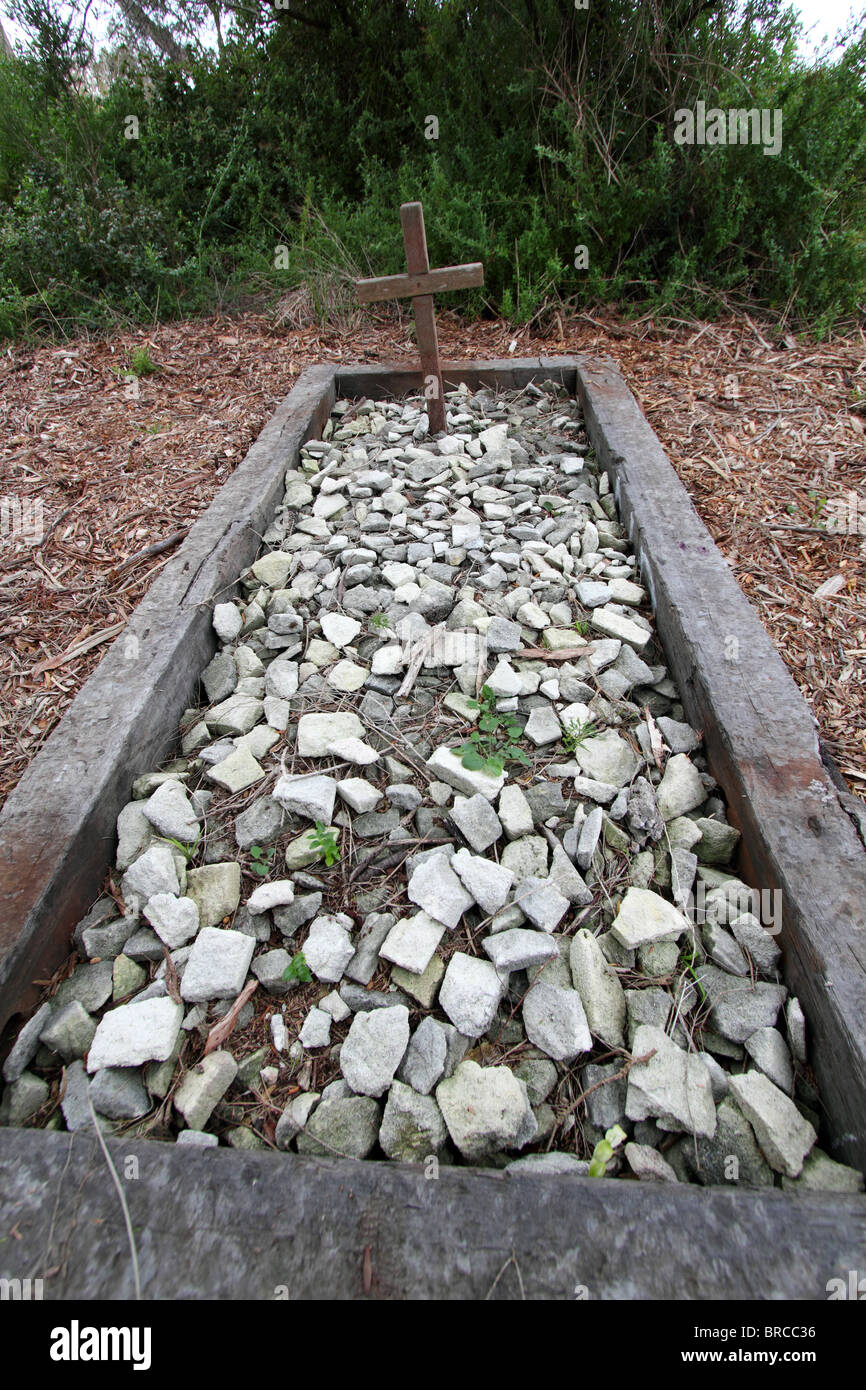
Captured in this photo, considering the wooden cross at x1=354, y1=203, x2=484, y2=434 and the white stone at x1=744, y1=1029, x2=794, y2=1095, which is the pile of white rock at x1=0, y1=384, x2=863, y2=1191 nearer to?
the white stone at x1=744, y1=1029, x2=794, y2=1095

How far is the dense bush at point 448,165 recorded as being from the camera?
12.5 ft

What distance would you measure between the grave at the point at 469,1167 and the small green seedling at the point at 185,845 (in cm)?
13

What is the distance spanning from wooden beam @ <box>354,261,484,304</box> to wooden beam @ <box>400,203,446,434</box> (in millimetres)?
31

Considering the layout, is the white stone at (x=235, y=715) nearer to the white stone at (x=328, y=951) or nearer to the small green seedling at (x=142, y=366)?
the white stone at (x=328, y=951)

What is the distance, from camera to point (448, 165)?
14.5ft

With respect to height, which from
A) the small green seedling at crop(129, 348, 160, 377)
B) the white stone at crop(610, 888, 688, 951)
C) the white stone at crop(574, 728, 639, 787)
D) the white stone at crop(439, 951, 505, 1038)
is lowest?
the white stone at crop(439, 951, 505, 1038)

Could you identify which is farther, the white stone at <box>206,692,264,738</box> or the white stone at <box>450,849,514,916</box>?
the white stone at <box>206,692,264,738</box>

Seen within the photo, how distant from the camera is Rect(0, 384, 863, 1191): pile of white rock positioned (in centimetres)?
130

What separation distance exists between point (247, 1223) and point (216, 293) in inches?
191

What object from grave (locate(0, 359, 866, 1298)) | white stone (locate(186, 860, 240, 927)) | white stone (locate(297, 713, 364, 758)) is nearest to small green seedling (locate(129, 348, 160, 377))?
grave (locate(0, 359, 866, 1298))

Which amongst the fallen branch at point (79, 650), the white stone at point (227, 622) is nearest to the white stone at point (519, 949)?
the white stone at point (227, 622)

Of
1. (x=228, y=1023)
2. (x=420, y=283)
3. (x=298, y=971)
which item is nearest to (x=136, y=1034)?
(x=228, y=1023)
